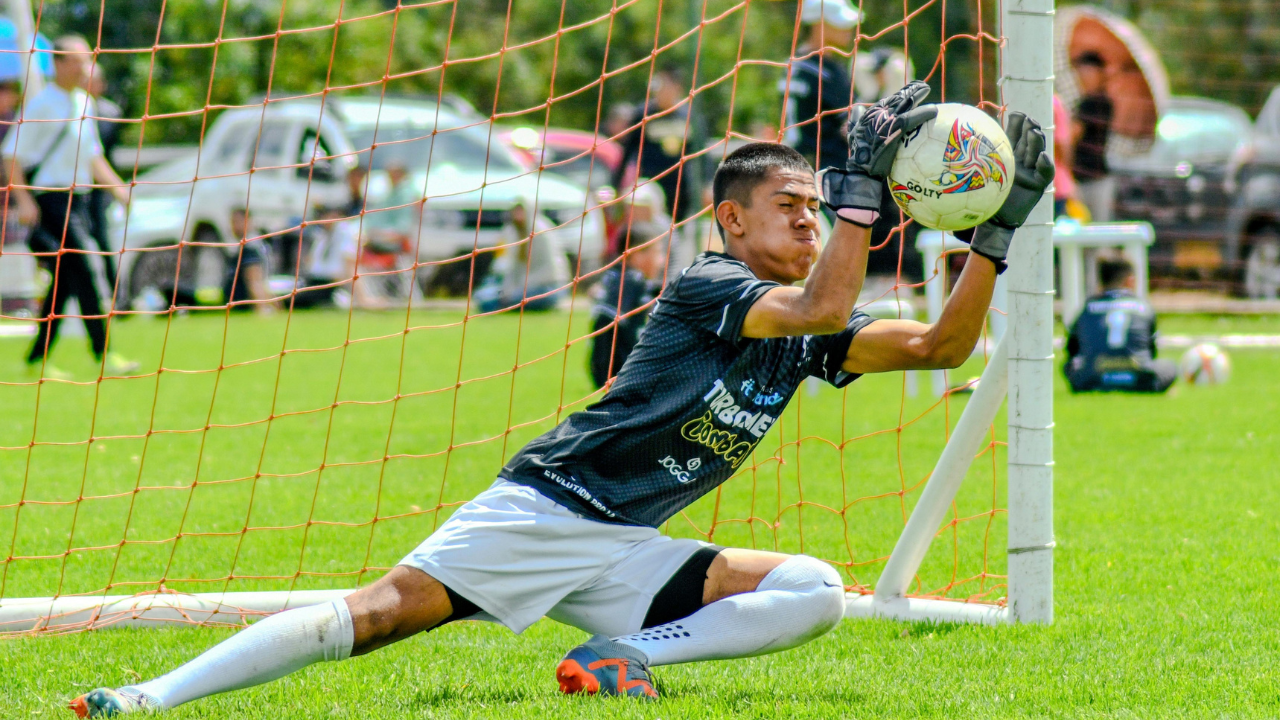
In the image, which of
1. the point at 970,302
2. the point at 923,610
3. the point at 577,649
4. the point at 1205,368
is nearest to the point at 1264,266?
the point at 1205,368

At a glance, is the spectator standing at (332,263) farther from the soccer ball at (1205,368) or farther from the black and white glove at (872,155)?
the black and white glove at (872,155)

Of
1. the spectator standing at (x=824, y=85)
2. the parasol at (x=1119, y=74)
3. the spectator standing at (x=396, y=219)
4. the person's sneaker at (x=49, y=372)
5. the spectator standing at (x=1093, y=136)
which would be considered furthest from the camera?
the spectator standing at (x=396, y=219)

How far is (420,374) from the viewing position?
32.5 ft

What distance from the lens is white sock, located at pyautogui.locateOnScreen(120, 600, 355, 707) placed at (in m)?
2.96

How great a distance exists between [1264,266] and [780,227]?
12605mm

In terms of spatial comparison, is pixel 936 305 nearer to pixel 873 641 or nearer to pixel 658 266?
pixel 658 266

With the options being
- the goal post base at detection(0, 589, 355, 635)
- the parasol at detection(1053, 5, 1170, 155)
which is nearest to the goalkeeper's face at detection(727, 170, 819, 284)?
the goal post base at detection(0, 589, 355, 635)

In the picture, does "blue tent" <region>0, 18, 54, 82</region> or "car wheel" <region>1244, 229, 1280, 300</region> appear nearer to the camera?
"blue tent" <region>0, 18, 54, 82</region>

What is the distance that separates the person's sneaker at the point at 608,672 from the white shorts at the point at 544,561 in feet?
0.39

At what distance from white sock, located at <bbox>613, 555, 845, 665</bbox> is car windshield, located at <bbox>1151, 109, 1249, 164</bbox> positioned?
12690 millimetres

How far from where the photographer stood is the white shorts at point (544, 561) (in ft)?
10.1

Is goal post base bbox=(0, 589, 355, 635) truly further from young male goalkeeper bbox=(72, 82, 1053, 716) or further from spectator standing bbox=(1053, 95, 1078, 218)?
spectator standing bbox=(1053, 95, 1078, 218)

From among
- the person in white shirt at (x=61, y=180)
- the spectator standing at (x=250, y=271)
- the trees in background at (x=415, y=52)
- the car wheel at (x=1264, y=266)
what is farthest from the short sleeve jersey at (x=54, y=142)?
the trees in background at (x=415, y=52)

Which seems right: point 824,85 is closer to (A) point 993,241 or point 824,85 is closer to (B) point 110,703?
(A) point 993,241
